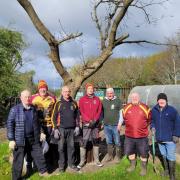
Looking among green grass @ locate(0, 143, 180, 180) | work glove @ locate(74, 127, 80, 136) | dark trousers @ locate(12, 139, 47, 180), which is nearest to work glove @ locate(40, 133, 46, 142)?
dark trousers @ locate(12, 139, 47, 180)

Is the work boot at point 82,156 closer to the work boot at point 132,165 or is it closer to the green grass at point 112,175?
the green grass at point 112,175

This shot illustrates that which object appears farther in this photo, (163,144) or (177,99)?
(177,99)

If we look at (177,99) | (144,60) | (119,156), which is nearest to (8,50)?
(177,99)

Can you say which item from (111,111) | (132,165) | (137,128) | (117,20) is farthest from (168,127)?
(117,20)

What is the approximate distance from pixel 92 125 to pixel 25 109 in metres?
1.68

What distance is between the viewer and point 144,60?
223ft

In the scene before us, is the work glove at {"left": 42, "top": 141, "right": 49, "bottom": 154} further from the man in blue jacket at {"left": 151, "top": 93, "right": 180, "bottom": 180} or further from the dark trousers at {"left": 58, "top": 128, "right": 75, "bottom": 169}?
the man in blue jacket at {"left": 151, "top": 93, "right": 180, "bottom": 180}

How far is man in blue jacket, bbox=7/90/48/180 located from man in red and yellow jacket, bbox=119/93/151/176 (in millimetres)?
1992

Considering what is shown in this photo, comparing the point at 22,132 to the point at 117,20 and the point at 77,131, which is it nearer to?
the point at 77,131

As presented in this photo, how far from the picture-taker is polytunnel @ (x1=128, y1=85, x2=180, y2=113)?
20312 millimetres

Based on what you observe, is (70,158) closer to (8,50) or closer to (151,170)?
(151,170)

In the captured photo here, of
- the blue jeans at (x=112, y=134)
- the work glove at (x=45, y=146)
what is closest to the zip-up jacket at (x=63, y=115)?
the work glove at (x=45, y=146)

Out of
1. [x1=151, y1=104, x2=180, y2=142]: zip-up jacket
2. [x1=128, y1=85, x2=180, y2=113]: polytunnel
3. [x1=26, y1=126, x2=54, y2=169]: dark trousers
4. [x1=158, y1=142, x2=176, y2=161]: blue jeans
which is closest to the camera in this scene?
[x1=151, y1=104, x2=180, y2=142]: zip-up jacket

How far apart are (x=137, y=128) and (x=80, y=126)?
53.3 inches
